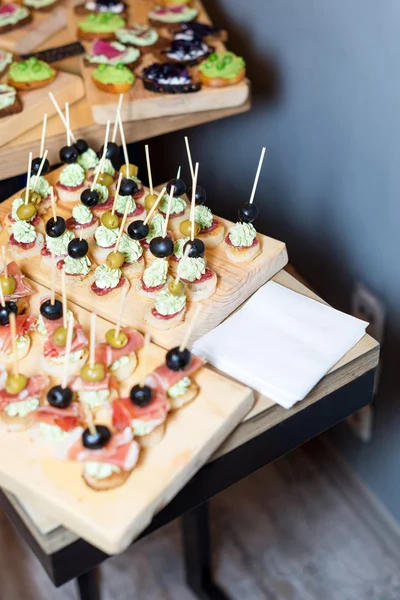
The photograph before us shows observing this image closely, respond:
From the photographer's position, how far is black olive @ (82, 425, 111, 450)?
1.27 m

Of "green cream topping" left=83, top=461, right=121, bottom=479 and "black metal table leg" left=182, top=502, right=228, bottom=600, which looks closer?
"green cream topping" left=83, top=461, right=121, bottom=479

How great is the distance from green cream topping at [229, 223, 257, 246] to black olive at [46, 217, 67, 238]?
0.37 m

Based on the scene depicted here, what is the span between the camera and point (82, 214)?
1756mm

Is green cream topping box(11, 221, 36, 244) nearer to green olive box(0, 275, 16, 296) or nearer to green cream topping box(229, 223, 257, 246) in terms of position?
green olive box(0, 275, 16, 296)

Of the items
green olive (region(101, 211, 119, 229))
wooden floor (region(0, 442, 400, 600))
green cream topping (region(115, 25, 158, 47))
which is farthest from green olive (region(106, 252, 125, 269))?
wooden floor (region(0, 442, 400, 600))

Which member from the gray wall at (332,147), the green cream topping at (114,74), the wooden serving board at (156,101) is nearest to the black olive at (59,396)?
the wooden serving board at (156,101)

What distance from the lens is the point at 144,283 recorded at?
1603 millimetres

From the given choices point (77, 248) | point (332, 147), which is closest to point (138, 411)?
point (77, 248)

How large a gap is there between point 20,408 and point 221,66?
124cm

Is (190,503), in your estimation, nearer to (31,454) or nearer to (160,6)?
(31,454)

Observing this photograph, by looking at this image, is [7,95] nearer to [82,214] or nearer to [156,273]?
[82,214]

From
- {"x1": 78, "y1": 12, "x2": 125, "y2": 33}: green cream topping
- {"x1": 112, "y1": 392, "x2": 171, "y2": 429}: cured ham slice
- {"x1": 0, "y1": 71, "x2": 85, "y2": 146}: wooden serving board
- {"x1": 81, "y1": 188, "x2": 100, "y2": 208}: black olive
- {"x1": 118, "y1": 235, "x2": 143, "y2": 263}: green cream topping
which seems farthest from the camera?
{"x1": 78, "y1": 12, "x2": 125, "y2": 33}: green cream topping

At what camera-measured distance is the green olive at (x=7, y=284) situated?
1563 millimetres

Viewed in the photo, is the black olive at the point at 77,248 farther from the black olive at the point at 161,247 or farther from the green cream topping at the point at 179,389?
the green cream topping at the point at 179,389
